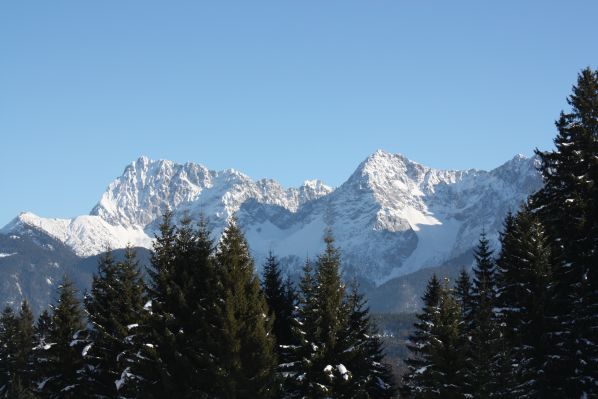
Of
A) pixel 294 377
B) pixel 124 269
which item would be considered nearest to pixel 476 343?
pixel 294 377

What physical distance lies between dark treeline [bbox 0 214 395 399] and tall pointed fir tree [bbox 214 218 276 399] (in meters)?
0.05

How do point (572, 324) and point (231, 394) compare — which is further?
point (572, 324)

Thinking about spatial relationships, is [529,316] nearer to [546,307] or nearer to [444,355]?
[546,307]

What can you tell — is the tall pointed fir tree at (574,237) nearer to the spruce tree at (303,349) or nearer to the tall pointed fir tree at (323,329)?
the tall pointed fir tree at (323,329)

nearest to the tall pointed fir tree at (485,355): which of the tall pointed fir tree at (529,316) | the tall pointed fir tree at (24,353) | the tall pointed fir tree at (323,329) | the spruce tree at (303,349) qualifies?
the tall pointed fir tree at (529,316)

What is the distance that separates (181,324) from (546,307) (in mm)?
18576

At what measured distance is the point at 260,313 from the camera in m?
37.2

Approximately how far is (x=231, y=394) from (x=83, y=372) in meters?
14.5

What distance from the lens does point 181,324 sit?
3844cm

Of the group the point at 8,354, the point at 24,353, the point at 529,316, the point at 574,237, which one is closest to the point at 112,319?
the point at 529,316

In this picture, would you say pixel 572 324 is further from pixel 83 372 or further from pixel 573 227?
pixel 83 372

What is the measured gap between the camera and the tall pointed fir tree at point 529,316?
38594mm

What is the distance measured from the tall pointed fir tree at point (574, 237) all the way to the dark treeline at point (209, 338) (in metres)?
10.2

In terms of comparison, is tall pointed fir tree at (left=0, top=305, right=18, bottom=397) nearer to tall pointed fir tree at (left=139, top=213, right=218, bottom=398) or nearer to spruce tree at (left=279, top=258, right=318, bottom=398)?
tall pointed fir tree at (left=139, top=213, right=218, bottom=398)
